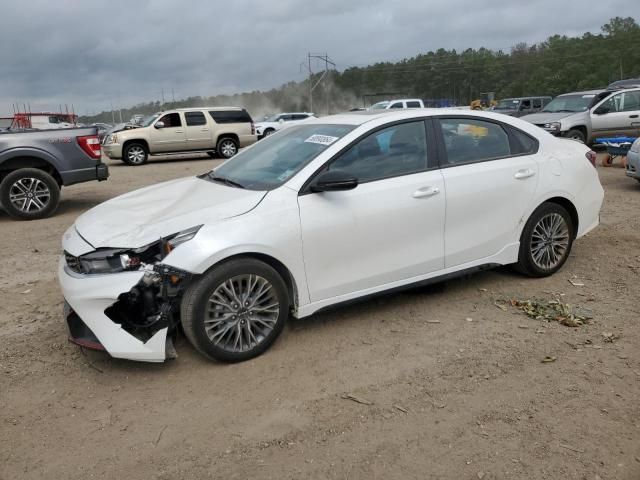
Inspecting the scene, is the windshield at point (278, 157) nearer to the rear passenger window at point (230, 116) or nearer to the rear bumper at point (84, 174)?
the rear bumper at point (84, 174)

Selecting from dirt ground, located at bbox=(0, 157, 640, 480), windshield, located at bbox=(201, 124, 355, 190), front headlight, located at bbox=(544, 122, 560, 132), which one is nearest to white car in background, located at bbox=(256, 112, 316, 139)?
front headlight, located at bbox=(544, 122, 560, 132)

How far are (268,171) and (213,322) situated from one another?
130 cm

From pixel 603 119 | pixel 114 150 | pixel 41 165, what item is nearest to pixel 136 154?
pixel 114 150

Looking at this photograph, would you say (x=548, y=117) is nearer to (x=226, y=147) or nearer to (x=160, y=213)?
(x=226, y=147)

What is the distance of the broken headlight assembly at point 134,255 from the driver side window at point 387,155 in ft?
3.93

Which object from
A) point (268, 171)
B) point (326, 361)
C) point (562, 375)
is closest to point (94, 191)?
point (268, 171)

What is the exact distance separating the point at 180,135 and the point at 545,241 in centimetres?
1596

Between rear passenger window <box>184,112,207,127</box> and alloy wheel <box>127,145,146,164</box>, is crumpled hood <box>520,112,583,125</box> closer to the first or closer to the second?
rear passenger window <box>184,112,207,127</box>

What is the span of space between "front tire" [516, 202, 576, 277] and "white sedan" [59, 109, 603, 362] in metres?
0.01

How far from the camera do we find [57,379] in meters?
3.71

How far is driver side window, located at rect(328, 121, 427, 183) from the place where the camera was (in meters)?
4.14

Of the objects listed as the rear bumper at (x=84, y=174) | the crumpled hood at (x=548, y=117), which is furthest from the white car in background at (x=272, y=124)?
the rear bumper at (x=84, y=174)

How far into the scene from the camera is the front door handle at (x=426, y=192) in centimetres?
424

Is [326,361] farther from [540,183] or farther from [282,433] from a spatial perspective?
[540,183]
